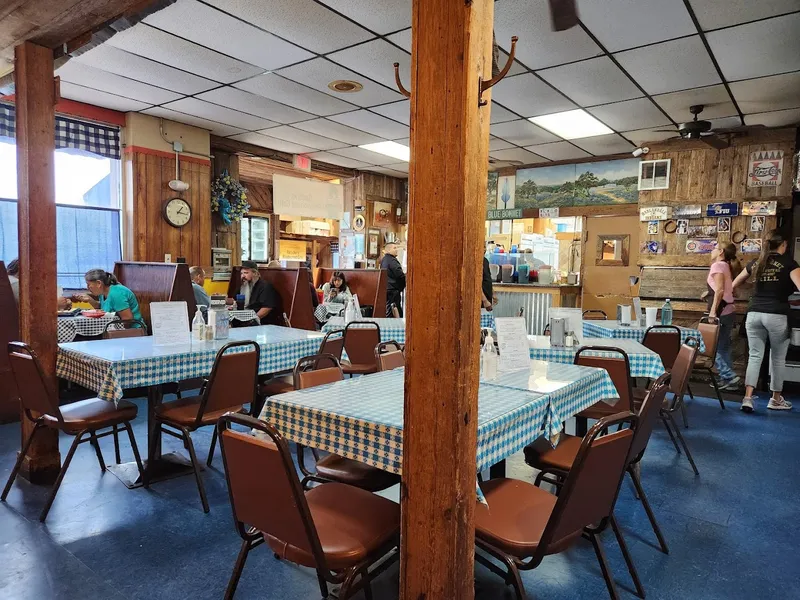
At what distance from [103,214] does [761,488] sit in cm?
697

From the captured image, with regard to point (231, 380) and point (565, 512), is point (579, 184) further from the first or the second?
point (565, 512)

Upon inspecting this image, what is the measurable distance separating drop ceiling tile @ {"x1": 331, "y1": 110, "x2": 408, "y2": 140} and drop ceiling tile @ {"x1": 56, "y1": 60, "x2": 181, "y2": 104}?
1854 millimetres

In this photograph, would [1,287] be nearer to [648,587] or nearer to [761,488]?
[648,587]

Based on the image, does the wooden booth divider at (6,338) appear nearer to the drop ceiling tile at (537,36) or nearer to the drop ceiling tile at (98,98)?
the drop ceiling tile at (98,98)

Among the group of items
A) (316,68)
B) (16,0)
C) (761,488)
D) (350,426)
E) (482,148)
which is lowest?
(761,488)

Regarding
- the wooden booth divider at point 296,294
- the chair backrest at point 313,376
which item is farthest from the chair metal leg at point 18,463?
the wooden booth divider at point 296,294

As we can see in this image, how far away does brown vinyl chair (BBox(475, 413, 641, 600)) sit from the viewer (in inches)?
63.2

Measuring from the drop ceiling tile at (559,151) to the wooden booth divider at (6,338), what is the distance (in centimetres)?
631

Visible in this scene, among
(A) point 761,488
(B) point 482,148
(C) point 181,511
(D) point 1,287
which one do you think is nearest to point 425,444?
(B) point 482,148

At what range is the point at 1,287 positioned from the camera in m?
4.17

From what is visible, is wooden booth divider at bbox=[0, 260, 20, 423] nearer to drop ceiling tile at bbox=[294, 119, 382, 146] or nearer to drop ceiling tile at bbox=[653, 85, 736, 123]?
drop ceiling tile at bbox=[294, 119, 382, 146]

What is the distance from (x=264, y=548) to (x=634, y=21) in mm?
4065

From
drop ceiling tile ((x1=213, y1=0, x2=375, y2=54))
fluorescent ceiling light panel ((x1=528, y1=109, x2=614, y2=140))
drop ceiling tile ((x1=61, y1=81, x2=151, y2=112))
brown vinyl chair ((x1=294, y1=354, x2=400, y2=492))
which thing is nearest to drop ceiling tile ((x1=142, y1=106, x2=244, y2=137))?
drop ceiling tile ((x1=61, y1=81, x2=151, y2=112))

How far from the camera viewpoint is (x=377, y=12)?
3734 mm
